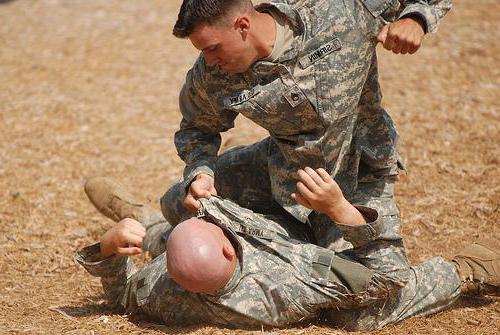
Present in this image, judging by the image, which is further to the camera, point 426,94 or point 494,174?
point 426,94

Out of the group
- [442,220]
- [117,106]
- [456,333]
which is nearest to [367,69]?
[456,333]

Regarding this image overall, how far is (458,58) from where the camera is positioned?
845 cm

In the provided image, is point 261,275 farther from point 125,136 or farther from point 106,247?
point 125,136

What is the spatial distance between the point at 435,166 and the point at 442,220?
3.17ft

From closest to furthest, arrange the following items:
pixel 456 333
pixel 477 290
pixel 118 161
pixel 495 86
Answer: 1. pixel 456 333
2. pixel 477 290
3. pixel 118 161
4. pixel 495 86

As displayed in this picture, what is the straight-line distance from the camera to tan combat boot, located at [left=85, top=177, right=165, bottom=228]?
5.28 meters

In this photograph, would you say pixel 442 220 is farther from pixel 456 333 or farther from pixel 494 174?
pixel 456 333

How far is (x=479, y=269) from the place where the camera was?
4.32 m

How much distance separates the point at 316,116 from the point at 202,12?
0.74 metres

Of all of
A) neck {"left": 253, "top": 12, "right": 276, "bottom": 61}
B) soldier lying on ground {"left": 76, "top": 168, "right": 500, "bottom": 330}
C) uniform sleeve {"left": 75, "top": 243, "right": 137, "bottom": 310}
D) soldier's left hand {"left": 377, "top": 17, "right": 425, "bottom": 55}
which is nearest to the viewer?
soldier's left hand {"left": 377, "top": 17, "right": 425, "bottom": 55}

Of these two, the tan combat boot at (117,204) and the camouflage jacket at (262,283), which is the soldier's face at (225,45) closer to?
the camouflage jacket at (262,283)

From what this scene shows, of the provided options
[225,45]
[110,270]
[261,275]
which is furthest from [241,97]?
[110,270]

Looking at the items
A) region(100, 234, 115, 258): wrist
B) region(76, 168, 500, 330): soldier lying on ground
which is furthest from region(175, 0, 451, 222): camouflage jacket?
region(100, 234, 115, 258): wrist

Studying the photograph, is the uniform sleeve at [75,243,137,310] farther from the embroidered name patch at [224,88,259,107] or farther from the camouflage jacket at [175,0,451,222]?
the embroidered name patch at [224,88,259,107]
